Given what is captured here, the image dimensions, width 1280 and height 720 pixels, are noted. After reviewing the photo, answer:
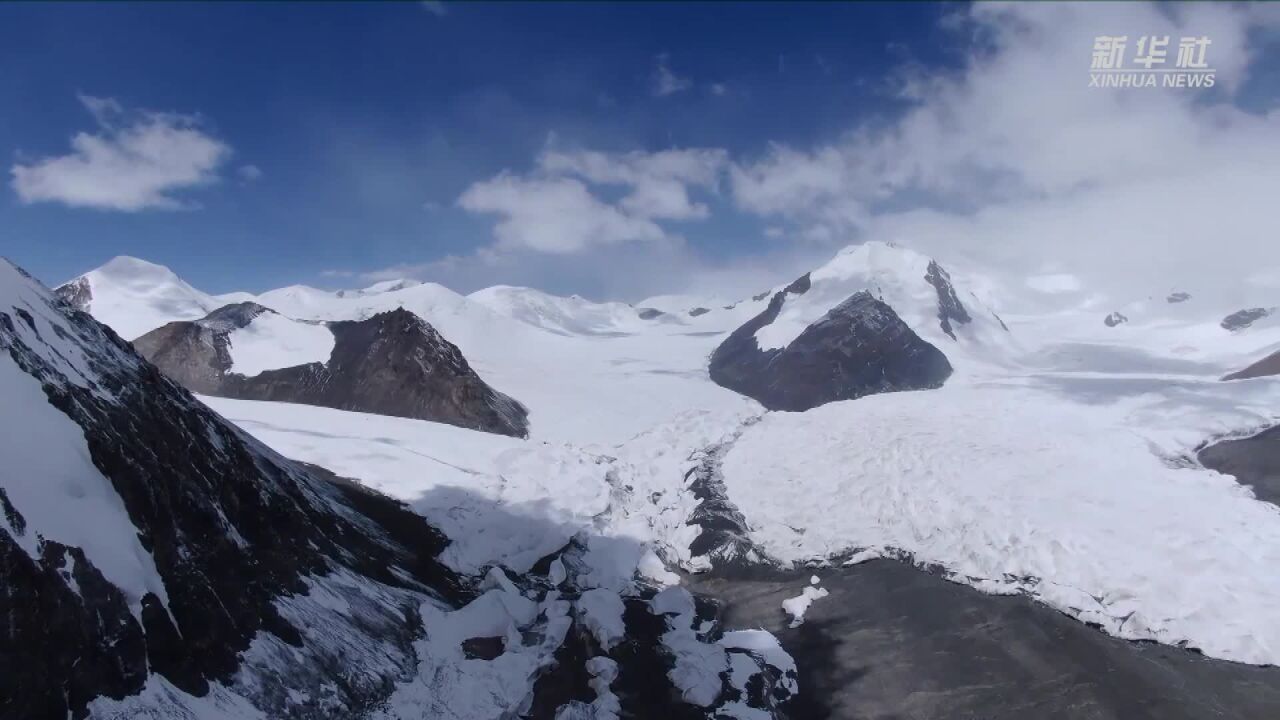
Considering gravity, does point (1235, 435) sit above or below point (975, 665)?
above

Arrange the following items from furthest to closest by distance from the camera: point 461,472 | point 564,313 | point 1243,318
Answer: point 564,313 → point 1243,318 → point 461,472

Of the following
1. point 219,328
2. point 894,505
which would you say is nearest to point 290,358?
point 219,328

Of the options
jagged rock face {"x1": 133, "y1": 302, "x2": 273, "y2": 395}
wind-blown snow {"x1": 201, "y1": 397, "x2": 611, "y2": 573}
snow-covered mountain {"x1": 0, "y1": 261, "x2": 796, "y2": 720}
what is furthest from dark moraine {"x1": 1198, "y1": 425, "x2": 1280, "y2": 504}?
jagged rock face {"x1": 133, "y1": 302, "x2": 273, "y2": 395}

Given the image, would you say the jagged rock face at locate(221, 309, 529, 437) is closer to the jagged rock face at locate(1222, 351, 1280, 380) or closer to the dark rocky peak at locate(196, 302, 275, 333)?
the dark rocky peak at locate(196, 302, 275, 333)

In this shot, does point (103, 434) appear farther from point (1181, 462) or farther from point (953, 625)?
point (1181, 462)

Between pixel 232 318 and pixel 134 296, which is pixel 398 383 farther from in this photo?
pixel 134 296

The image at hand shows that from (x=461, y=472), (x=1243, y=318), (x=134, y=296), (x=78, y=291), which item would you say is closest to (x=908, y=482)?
(x=461, y=472)
